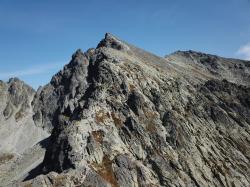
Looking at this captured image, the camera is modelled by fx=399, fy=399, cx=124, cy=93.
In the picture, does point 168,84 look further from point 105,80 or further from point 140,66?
point 105,80

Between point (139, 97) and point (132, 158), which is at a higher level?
point (139, 97)

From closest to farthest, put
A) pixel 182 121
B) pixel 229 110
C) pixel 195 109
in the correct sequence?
pixel 182 121 → pixel 195 109 → pixel 229 110

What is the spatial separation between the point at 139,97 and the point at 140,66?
2614cm

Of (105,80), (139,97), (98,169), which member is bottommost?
(98,169)

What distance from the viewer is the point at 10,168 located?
190000 millimetres

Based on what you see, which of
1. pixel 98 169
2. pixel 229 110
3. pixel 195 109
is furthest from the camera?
pixel 229 110

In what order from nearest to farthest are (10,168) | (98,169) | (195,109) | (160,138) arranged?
(98,169), (160,138), (195,109), (10,168)

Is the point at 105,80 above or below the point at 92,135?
above

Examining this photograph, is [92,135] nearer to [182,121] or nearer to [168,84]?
[182,121]

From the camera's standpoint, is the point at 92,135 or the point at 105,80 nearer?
→ the point at 92,135

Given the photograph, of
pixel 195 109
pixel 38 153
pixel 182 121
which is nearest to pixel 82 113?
pixel 182 121

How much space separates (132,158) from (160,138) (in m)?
13.4

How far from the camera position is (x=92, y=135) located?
11256cm

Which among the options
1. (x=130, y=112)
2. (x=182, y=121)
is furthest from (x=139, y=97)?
(x=182, y=121)
